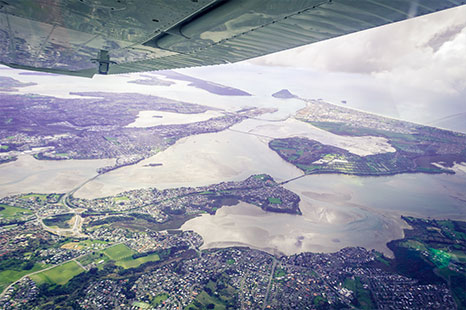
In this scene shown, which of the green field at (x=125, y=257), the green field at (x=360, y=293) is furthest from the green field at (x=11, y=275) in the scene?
the green field at (x=360, y=293)

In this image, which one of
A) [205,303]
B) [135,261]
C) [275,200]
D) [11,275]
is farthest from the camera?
[275,200]

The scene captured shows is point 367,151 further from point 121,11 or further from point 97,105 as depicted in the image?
point 97,105

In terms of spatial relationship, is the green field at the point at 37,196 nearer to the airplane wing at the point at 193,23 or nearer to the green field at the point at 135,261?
the green field at the point at 135,261

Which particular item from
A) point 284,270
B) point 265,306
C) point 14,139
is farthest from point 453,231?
point 14,139

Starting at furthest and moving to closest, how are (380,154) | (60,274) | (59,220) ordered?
(380,154) < (59,220) < (60,274)

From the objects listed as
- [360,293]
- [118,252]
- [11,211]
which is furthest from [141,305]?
[11,211]

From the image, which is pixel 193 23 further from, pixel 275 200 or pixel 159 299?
pixel 275 200

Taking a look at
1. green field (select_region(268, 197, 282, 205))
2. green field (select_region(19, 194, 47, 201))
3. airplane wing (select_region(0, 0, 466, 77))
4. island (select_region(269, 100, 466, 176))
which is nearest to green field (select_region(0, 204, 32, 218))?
green field (select_region(19, 194, 47, 201))
